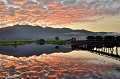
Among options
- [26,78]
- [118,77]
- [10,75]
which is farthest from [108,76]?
[10,75]

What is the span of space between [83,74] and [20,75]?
10667 millimetres

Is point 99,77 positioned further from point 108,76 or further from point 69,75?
point 69,75

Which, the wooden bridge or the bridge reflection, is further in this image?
the wooden bridge

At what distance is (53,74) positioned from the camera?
43500mm

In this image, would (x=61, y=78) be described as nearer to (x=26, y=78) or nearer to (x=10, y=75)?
(x=26, y=78)

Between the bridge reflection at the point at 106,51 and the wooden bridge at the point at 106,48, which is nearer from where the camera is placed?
the bridge reflection at the point at 106,51

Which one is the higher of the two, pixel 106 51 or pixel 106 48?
pixel 106 48

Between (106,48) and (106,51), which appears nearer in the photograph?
(106,51)

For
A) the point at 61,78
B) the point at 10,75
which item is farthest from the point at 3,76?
the point at 61,78

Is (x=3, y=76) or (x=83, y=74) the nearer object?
(x=3, y=76)

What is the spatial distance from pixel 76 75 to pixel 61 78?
392 centimetres

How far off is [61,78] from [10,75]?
28.8 ft

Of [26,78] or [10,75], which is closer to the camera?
[26,78]

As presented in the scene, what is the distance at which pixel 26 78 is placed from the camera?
1558 inches
